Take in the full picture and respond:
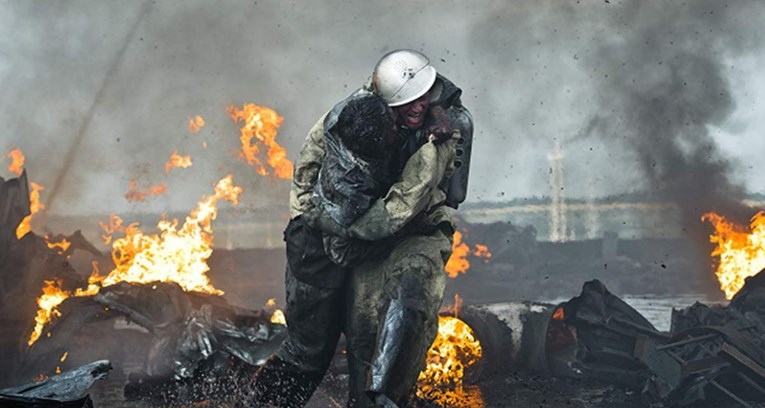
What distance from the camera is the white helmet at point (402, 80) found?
4641mm

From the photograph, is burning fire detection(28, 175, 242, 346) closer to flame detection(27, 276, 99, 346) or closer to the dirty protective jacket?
flame detection(27, 276, 99, 346)

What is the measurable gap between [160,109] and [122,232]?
2.55 m

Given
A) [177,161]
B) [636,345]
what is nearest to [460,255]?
[177,161]

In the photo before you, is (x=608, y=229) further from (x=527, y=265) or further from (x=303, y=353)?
(x=303, y=353)

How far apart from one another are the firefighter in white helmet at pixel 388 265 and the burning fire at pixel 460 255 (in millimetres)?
10352

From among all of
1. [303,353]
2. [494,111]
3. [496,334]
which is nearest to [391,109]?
[303,353]

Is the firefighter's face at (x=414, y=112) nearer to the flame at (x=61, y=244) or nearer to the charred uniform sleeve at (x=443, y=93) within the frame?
the charred uniform sleeve at (x=443, y=93)

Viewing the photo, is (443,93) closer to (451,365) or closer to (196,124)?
(451,365)

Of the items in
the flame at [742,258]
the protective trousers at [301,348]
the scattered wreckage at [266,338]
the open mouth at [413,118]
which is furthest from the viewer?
the flame at [742,258]

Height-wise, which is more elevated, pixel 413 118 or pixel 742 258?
pixel 742 258

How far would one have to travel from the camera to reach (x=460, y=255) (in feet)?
53.3

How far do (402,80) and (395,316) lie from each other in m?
1.31

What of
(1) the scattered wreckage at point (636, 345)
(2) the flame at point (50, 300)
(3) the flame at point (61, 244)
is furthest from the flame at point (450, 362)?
(3) the flame at point (61, 244)

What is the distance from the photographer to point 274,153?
552 inches
